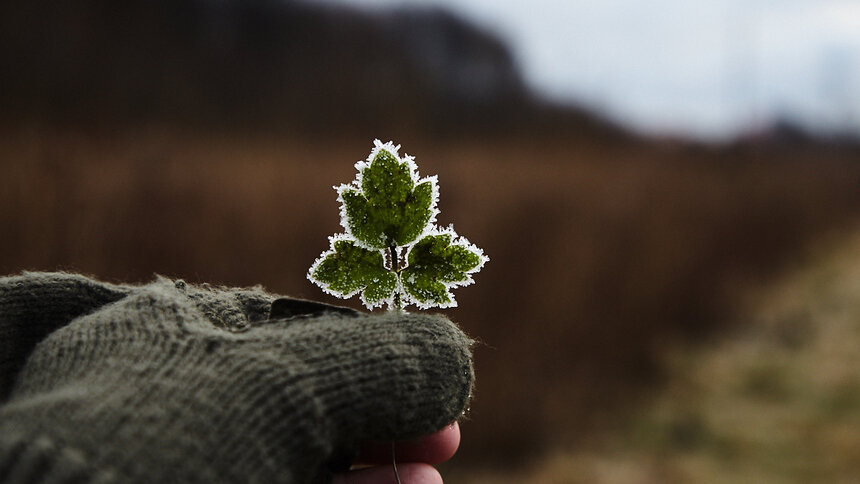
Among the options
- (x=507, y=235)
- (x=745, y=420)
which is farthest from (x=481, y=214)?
(x=745, y=420)

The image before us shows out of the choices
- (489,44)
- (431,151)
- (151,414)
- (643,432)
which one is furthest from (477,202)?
(151,414)

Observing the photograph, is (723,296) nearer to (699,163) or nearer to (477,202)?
(699,163)

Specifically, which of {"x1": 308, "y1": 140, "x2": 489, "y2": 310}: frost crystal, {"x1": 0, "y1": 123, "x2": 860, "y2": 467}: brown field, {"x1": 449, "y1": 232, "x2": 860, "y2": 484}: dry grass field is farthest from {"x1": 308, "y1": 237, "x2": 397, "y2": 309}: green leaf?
{"x1": 449, "y1": 232, "x2": 860, "y2": 484}: dry grass field

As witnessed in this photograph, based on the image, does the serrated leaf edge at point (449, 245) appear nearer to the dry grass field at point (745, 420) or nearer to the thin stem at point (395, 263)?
the thin stem at point (395, 263)

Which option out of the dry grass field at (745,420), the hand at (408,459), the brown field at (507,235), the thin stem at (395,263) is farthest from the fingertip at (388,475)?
the dry grass field at (745,420)

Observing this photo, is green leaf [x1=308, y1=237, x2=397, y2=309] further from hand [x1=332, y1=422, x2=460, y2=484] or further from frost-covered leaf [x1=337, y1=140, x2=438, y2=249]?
hand [x1=332, y1=422, x2=460, y2=484]

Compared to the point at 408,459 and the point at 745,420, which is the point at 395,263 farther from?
the point at 745,420
